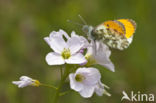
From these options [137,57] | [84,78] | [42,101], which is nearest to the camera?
[84,78]

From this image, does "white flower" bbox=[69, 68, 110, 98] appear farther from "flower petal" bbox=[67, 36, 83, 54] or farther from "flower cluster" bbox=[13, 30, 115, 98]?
"flower petal" bbox=[67, 36, 83, 54]

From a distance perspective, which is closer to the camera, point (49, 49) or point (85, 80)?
point (85, 80)

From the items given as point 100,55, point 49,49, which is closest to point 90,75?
point 100,55

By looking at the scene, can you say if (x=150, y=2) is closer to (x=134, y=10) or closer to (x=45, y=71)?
(x=134, y=10)

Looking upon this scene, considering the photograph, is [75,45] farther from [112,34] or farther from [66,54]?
[112,34]

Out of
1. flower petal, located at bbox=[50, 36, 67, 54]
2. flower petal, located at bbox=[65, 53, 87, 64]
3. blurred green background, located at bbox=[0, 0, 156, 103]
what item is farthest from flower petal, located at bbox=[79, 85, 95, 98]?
blurred green background, located at bbox=[0, 0, 156, 103]

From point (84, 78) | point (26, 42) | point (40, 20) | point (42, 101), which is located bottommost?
Answer: point (42, 101)

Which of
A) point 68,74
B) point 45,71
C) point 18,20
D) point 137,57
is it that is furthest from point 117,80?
point 68,74
